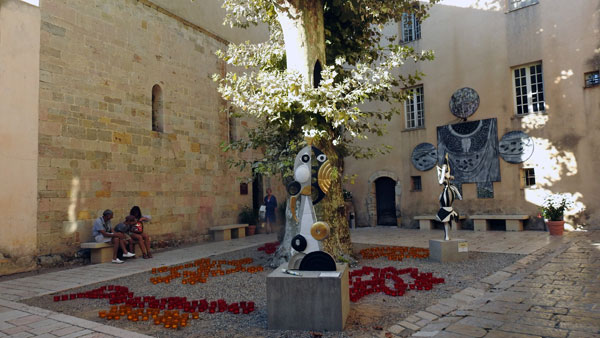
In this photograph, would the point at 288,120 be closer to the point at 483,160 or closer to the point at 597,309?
the point at 597,309

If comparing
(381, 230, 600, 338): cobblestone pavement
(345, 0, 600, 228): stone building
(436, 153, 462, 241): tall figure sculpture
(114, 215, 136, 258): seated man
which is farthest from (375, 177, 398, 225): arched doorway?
(114, 215, 136, 258): seated man

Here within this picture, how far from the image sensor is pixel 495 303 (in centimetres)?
442

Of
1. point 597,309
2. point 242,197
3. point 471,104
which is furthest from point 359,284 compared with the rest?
point 471,104

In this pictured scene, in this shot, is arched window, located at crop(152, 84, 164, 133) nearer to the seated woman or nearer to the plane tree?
the seated woman

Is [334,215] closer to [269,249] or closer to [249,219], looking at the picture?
[269,249]

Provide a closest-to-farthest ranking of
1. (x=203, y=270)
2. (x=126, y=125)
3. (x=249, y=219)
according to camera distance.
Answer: (x=203, y=270), (x=126, y=125), (x=249, y=219)

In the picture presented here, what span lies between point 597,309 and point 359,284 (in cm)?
248

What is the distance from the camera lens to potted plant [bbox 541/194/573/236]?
10156 millimetres

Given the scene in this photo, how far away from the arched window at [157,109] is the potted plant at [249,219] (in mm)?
3997

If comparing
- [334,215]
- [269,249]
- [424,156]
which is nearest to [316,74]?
[334,215]

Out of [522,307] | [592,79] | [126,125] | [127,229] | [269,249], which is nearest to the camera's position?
[522,307]

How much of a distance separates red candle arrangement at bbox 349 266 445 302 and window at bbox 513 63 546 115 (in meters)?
8.29

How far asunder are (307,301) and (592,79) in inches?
434

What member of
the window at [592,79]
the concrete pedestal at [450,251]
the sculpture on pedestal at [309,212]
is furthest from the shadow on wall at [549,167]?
the sculpture on pedestal at [309,212]
